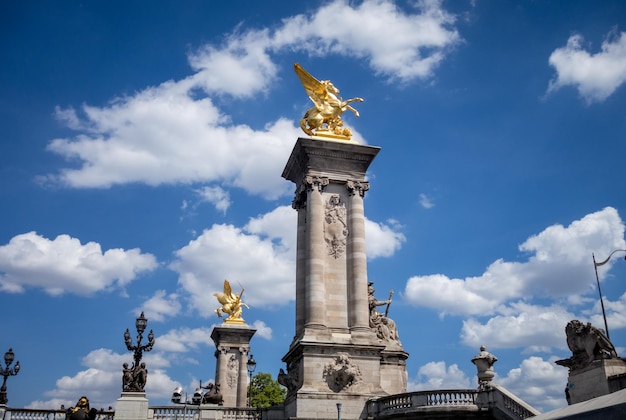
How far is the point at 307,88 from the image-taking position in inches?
1372

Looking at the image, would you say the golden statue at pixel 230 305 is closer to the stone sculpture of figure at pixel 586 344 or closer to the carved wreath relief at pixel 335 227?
the carved wreath relief at pixel 335 227

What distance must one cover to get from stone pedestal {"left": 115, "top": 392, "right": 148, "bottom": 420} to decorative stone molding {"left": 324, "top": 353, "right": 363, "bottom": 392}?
803 centimetres

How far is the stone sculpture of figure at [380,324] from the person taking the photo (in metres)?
33.3

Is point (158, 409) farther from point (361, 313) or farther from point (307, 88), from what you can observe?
point (307, 88)

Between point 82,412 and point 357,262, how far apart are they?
13.9 metres

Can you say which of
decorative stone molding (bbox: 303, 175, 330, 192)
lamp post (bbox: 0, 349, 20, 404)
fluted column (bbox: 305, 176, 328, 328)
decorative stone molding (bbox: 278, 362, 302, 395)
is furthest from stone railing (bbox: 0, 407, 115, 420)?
decorative stone molding (bbox: 303, 175, 330, 192)

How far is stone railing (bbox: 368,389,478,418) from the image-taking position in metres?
23.5

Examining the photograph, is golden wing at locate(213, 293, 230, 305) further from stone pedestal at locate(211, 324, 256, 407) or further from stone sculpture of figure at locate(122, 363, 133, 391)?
stone sculpture of figure at locate(122, 363, 133, 391)

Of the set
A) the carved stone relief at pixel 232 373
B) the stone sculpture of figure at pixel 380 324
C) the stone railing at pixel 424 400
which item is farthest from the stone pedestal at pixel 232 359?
the stone railing at pixel 424 400

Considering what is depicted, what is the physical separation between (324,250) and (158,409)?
10.5m

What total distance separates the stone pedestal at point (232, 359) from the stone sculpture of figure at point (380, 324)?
19.7 m

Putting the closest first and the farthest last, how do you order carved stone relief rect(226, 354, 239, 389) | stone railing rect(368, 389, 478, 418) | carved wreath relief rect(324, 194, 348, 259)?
stone railing rect(368, 389, 478, 418) → carved wreath relief rect(324, 194, 348, 259) → carved stone relief rect(226, 354, 239, 389)

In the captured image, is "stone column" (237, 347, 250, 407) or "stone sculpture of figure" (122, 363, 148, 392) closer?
"stone sculpture of figure" (122, 363, 148, 392)

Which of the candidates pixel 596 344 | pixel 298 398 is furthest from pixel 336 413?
pixel 596 344
